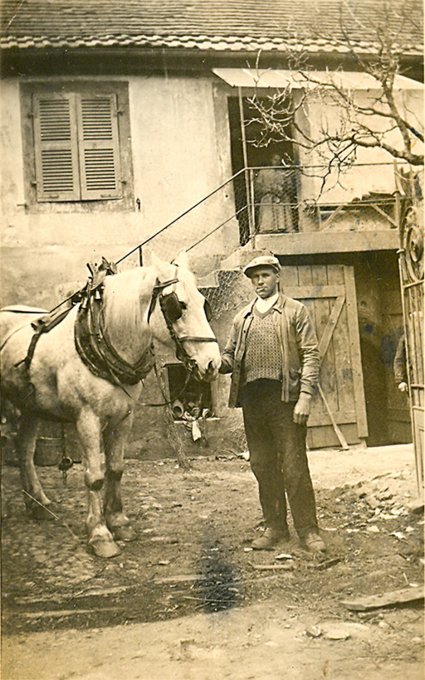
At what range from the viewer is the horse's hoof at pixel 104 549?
2.33 m

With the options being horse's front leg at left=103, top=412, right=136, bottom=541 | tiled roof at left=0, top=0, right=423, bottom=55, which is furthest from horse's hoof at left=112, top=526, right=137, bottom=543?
tiled roof at left=0, top=0, right=423, bottom=55

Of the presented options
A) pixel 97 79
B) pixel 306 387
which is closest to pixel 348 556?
pixel 306 387

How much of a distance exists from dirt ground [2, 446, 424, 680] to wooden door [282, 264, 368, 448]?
17cm

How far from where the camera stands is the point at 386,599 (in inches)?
93.3

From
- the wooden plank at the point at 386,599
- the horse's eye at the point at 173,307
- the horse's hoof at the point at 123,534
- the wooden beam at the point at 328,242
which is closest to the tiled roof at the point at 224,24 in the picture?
the wooden beam at the point at 328,242

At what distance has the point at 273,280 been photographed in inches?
97.7

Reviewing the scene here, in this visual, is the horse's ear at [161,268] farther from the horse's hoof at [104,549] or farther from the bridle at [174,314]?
the horse's hoof at [104,549]

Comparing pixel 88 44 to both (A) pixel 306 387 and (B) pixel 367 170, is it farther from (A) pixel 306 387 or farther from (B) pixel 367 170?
(A) pixel 306 387

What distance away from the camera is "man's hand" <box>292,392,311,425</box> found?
241cm

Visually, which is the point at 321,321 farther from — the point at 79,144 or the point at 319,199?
the point at 79,144

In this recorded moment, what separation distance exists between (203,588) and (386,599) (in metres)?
0.73

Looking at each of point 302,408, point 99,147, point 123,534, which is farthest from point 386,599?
point 99,147

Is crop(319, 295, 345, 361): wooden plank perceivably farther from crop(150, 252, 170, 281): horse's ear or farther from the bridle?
crop(150, 252, 170, 281): horse's ear

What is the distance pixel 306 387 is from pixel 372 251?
80 centimetres
